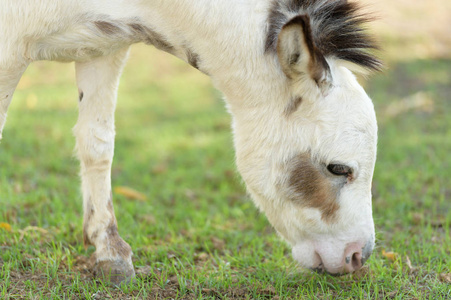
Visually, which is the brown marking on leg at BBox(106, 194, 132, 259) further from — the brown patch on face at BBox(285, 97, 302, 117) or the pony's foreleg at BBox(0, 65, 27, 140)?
the brown patch on face at BBox(285, 97, 302, 117)

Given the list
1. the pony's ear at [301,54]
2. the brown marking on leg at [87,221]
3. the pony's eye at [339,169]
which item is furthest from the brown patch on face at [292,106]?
the brown marking on leg at [87,221]

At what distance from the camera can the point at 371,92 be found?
8719 mm

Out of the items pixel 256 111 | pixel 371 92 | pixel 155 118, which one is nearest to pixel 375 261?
pixel 256 111

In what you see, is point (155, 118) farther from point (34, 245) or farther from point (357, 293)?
point (357, 293)

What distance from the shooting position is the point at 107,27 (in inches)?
112

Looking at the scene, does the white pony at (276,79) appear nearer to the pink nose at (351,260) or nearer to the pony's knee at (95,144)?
the pink nose at (351,260)

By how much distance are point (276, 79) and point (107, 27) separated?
93 centimetres

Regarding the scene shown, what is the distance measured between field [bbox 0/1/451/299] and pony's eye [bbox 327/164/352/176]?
25.8 inches

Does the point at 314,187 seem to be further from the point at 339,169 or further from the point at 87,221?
the point at 87,221

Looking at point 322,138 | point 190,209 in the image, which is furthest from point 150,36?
point 190,209

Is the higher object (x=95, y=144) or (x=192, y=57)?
(x=192, y=57)

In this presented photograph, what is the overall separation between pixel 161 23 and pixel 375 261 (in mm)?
1913

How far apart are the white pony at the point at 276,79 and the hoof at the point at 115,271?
884 mm

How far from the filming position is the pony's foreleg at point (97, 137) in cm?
334
